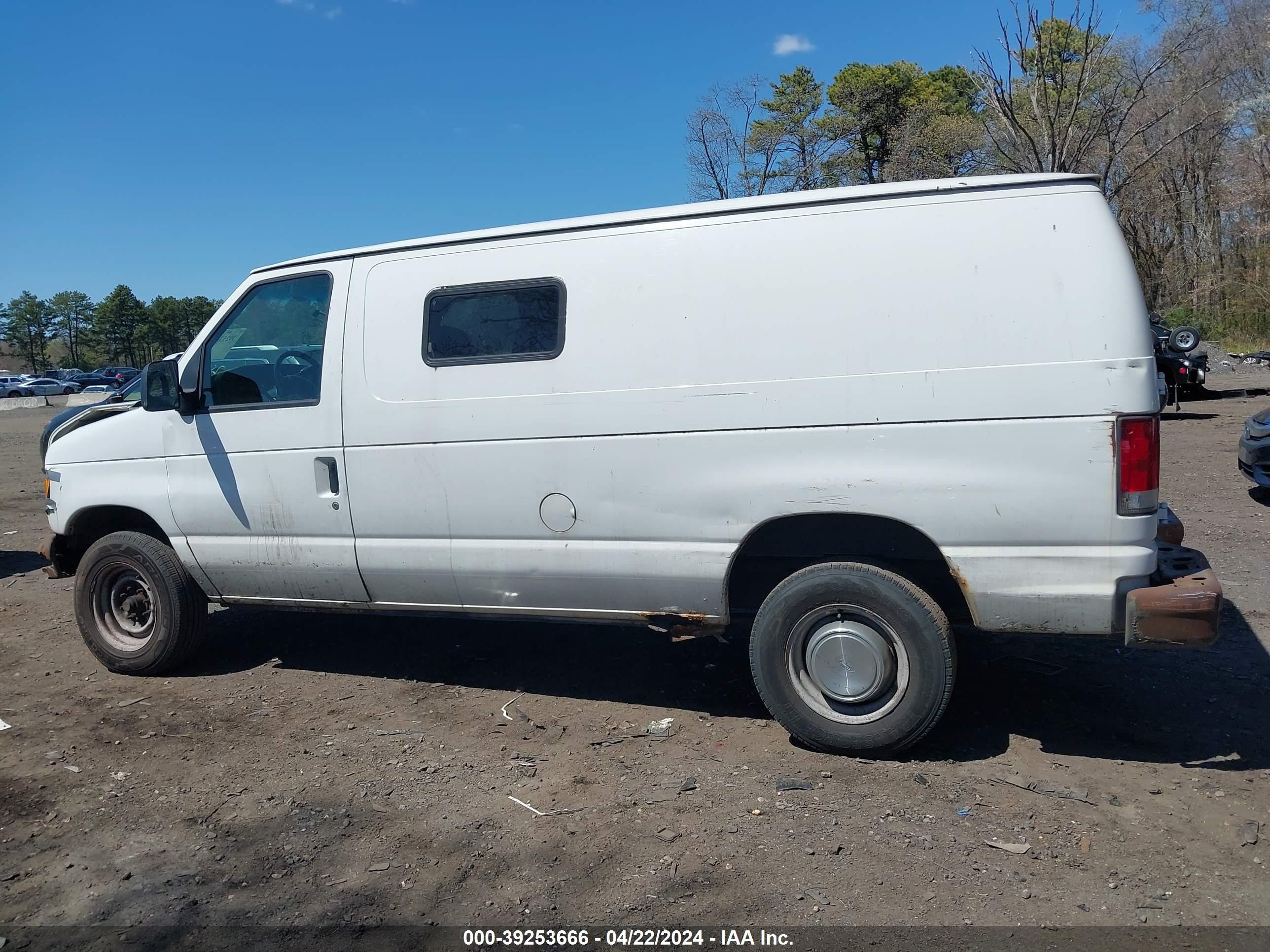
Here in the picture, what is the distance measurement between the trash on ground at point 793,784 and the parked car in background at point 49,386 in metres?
59.7

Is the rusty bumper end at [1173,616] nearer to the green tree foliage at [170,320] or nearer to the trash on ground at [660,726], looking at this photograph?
the trash on ground at [660,726]

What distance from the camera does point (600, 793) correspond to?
13.2 ft

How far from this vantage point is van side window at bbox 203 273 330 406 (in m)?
5.04

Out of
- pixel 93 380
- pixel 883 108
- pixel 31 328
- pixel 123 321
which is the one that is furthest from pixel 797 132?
pixel 31 328

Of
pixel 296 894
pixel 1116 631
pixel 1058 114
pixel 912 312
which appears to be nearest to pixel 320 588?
pixel 296 894

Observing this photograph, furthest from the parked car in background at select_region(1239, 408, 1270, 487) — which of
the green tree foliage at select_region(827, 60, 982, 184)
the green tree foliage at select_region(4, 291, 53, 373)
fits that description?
the green tree foliage at select_region(4, 291, 53, 373)

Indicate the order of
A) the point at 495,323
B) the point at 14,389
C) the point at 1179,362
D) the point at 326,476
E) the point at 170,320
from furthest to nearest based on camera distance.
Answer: the point at 170,320
the point at 14,389
the point at 1179,362
the point at 326,476
the point at 495,323

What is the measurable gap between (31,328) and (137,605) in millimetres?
105655

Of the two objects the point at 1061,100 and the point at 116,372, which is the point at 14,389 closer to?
the point at 116,372

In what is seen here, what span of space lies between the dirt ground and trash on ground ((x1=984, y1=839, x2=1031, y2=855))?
0.04m

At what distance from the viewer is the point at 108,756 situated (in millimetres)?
4555

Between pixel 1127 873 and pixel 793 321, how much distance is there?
2427 mm

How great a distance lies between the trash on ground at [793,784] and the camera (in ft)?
13.1

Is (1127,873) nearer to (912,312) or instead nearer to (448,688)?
(912,312)
